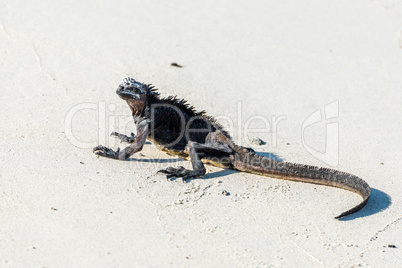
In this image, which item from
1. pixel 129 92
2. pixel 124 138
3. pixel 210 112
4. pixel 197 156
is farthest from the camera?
pixel 210 112

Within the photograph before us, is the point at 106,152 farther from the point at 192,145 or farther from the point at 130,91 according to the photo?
the point at 192,145

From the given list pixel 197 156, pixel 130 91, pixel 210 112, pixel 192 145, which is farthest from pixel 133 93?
pixel 210 112

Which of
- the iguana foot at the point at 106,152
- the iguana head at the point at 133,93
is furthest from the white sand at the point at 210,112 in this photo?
the iguana head at the point at 133,93

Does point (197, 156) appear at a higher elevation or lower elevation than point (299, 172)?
higher

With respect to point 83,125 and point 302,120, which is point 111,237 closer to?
point 83,125

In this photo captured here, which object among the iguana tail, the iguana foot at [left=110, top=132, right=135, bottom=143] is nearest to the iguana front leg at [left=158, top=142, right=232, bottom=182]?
the iguana tail

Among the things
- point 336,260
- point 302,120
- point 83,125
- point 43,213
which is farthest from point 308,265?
point 83,125
